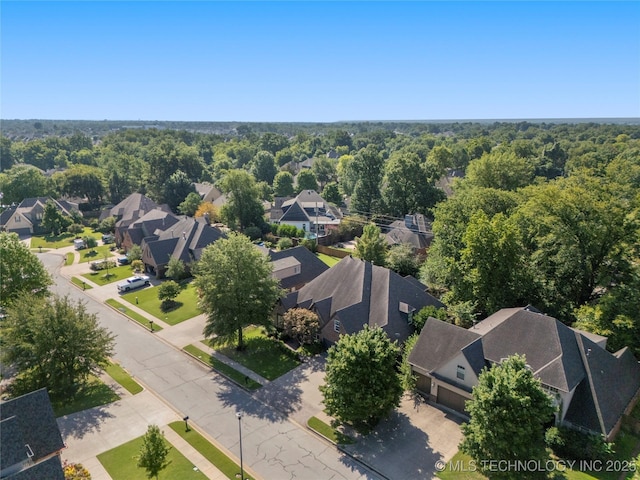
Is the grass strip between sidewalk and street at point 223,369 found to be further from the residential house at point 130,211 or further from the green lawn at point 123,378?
the residential house at point 130,211

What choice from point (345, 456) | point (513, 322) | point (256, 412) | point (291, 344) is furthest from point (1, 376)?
point (513, 322)

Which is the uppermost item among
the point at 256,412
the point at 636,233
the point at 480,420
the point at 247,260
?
the point at 636,233

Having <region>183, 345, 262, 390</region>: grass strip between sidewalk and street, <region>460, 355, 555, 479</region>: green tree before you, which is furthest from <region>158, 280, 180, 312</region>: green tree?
<region>460, 355, 555, 479</region>: green tree

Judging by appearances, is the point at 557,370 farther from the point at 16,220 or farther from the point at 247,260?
the point at 16,220

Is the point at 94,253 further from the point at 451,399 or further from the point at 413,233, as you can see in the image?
the point at 451,399

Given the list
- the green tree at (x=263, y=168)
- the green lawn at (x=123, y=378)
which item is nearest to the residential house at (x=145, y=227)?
the green lawn at (x=123, y=378)

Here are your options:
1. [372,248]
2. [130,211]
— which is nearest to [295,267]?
[372,248]

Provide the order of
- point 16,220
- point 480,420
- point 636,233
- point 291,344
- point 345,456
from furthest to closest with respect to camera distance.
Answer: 1. point 16,220
2. point 291,344
3. point 636,233
4. point 345,456
5. point 480,420
